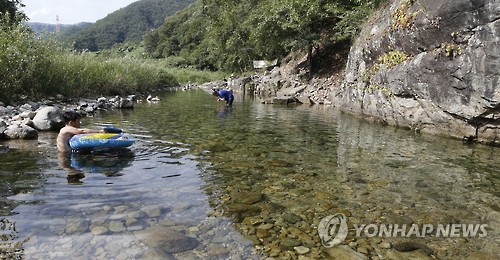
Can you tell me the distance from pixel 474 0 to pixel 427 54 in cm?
234

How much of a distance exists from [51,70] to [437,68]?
17392 mm

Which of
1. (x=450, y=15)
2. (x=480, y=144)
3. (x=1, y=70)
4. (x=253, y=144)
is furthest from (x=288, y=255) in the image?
(x=1, y=70)

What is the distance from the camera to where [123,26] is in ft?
594

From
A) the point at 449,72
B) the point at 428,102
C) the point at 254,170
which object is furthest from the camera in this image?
the point at 428,102

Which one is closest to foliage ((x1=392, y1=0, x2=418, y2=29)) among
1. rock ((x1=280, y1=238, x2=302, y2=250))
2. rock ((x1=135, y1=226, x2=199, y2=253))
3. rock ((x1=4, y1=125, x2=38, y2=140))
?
rock ((x1=280, y1=238, x2=302, y2=250))

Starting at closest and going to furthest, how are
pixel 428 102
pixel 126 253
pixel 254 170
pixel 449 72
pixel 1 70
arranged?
pixel 126 253
pixel 254 170
pixel 449 72
pixel 428 102
pixel 1 70

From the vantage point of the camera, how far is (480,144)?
33.2ft

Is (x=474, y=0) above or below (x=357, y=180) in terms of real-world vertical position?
above

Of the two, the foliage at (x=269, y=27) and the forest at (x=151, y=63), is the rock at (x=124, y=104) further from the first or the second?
the foliage at (x=269, y=27)

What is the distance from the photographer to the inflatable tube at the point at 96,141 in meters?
8.15

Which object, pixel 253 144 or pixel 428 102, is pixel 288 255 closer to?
pixel 253 144

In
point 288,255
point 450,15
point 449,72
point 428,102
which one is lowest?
point 288,255

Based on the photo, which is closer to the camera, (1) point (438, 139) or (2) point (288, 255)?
(2) point (288, 255)

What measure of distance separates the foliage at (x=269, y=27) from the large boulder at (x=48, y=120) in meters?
15.8
